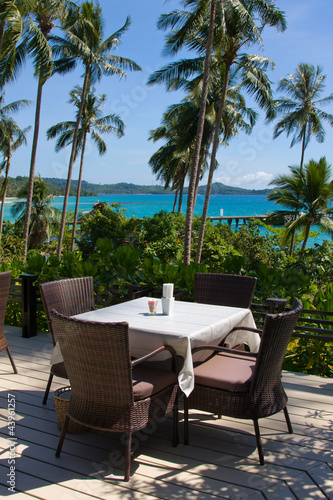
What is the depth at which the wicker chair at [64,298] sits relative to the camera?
2877 millimetres

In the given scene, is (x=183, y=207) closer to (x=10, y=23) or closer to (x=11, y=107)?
(x=11, y=107)

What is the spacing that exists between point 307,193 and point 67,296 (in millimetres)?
16443

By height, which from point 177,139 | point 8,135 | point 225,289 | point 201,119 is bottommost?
point 225,289

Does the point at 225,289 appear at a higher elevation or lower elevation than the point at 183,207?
lower

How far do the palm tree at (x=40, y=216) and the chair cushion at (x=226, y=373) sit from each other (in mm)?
25659

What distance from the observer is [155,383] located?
2.31m

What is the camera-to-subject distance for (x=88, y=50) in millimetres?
18688

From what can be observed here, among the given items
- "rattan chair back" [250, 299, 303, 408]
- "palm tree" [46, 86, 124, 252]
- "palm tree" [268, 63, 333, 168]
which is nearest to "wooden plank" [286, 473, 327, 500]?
"rattan chair back" [250, 299, 303, 408]

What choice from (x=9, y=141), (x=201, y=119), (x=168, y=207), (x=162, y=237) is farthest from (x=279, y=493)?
(x=168, y=207)

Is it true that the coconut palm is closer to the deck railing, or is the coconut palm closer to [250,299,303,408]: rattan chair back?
the deck railing

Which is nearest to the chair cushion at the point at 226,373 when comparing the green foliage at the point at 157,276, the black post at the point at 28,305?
→ the green foliage at the point at 157,276

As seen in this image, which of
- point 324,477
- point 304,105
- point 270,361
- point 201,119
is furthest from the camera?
point 304,105

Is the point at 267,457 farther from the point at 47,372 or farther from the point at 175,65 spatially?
the point at 175,65

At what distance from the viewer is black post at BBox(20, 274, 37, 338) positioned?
180 inches
